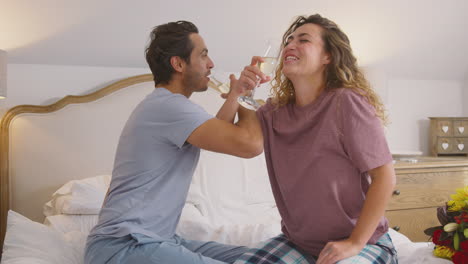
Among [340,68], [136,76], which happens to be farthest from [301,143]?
[136,76]

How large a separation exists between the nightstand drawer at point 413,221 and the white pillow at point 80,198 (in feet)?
5.77

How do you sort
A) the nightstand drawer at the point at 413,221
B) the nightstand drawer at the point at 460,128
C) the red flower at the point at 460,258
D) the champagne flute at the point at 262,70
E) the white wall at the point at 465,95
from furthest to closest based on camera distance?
the white wall at the point at 465,95 < the nightstand drawer at the point at 460,128 < the nightstand drawer at the point at 413,221 < the champagne flute at the point at 262,70 < the red flower at the point at 460,258

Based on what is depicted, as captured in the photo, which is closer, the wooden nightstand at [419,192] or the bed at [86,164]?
the bed at [86,164]

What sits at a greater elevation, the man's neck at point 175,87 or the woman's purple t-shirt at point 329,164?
the man's neck at point 175,87

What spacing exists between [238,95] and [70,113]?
1550mm

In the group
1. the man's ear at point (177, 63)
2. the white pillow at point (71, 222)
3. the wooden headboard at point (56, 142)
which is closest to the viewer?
the man's ear at point (177, 63)

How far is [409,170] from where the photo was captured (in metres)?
2.89

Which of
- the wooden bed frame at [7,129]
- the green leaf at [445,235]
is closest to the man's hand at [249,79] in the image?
the green leaf at [445,235]

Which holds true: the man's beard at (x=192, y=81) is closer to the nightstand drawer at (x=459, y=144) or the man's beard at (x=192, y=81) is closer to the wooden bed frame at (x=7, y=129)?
the wooden bed frame at (x=7, y=129)

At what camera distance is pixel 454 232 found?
1393mm

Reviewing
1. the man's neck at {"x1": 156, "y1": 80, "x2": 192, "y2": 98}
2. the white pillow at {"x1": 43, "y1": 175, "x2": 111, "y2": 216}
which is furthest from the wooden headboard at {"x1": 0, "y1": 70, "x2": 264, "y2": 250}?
the man's neck at {"x1": 156, "y1": 80, "x2": 192, "y2": 98}

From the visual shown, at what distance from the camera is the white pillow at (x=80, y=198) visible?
2.14 m

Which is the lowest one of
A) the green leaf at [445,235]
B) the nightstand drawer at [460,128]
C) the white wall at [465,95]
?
the nightstand drawer at [460,128]

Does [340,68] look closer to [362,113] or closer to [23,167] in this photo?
[362,113]
